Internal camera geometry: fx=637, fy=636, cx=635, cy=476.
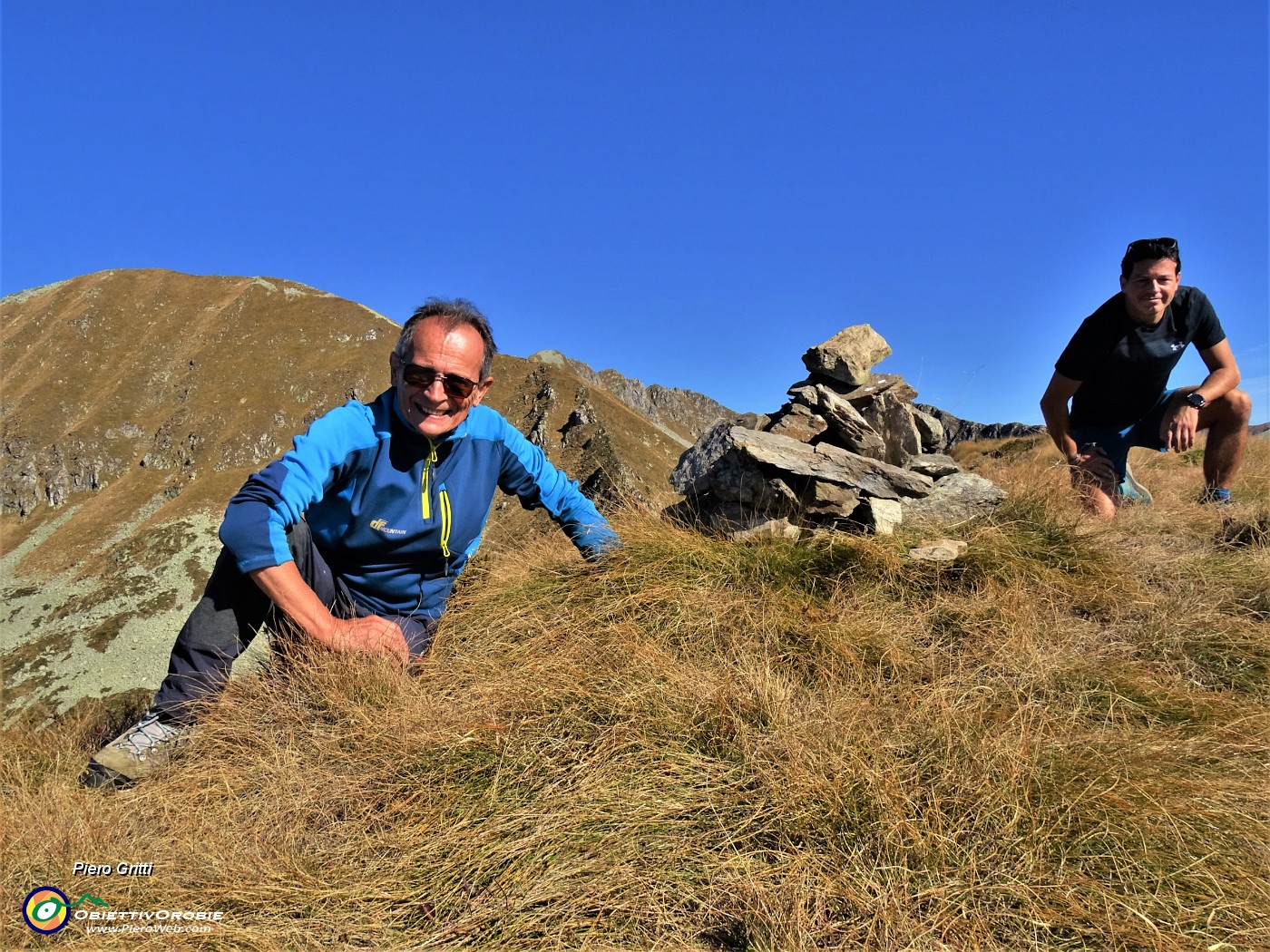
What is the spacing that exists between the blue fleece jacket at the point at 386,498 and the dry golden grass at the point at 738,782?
57 cm

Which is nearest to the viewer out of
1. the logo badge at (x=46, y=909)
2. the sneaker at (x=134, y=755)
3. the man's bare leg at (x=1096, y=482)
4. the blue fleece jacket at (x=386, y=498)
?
the logo badge at (x=46, y=909)

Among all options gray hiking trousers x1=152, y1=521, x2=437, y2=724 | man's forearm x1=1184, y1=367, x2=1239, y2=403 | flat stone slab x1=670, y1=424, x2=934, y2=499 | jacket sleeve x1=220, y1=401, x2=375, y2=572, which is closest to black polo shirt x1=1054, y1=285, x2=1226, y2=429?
man's forearm x1=1184, y1=367, x2=1239, y2=403

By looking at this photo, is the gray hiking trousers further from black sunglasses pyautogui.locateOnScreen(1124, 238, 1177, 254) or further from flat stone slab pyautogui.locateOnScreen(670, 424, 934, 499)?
black sunglasses pyautogui.locateOnScreen(1124, 238, 1177, 254)

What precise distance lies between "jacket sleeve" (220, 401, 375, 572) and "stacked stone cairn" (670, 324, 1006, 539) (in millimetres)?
3427

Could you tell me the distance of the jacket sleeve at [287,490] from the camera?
354cm

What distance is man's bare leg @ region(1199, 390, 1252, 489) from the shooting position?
21.5 feet

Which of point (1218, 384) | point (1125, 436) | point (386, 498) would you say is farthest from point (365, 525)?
point (1218, 384)

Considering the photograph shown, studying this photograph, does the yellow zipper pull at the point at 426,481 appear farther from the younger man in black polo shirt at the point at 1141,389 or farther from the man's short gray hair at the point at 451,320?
the younger man in black polo shirt at the point at 1141,389

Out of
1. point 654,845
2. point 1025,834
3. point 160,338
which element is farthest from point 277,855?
point 160,338

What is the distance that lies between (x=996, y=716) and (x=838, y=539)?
7.35ft

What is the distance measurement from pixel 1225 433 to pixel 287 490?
8823mm

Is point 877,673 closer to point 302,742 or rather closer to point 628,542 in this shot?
point 628,542

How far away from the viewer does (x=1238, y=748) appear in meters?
2.92

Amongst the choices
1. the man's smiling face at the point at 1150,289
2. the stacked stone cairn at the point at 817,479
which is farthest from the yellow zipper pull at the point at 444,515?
the man's smiling face at the point at 1150,289
